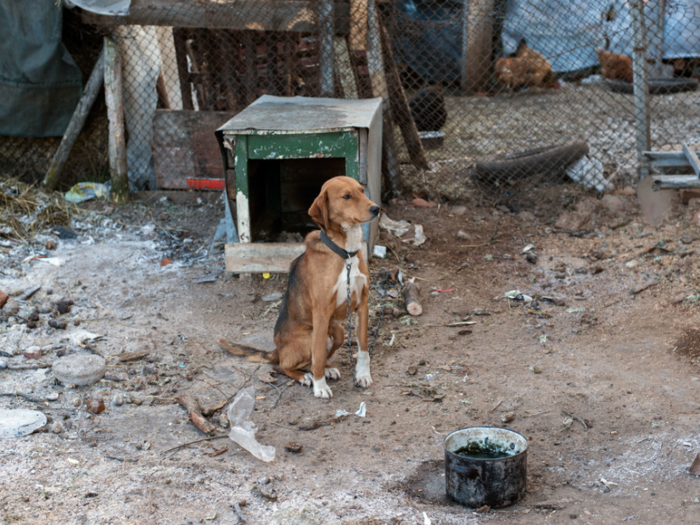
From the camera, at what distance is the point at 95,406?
3768mm

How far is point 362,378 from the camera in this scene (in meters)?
4.16

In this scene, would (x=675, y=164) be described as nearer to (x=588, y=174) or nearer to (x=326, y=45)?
(x=588, y=174)

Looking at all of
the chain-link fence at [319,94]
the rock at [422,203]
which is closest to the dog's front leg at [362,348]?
the rock at [422,203]

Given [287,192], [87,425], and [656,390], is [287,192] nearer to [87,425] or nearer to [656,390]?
[87,425]

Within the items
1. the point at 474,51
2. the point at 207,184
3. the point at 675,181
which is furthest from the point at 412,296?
the point at 474,51

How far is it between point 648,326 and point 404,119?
3.86 meters

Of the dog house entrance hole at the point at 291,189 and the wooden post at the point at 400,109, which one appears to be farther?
the wooden post at the point at 400,109

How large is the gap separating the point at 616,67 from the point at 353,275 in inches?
390

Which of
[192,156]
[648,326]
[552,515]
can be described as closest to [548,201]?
[648,326]

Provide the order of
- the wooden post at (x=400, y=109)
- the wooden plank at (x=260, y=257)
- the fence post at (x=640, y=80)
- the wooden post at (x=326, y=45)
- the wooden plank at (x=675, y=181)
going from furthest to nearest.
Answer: the wooden post at (x=400, y=109), the wooden post at (x=326, y=45), the fence post at (x=640, y=80), the wooden plank at (x=675, y=181), the wooden plank at (x=260, y=257)

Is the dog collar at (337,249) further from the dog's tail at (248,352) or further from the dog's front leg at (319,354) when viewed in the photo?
the dog's tail at (248,352)

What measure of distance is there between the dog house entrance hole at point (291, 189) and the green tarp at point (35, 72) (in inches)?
108

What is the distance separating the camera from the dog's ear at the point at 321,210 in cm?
388

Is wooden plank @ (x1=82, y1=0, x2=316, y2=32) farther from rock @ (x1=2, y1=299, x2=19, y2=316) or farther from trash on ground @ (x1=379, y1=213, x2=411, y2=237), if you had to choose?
rock @ (x1=2, y1=299, x2=19, y2=316)
